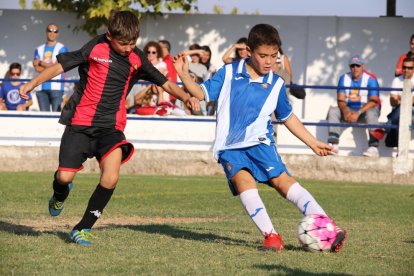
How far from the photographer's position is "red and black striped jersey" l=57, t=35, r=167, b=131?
8344 millimetres

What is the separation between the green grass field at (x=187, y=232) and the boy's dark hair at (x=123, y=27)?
1621 millimetres

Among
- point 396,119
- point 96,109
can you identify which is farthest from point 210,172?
point 96,109

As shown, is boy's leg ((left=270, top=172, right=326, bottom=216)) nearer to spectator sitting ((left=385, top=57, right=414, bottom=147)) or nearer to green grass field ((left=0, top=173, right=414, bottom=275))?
green grass field ((left=0, top=173, right=414, bottom=275))

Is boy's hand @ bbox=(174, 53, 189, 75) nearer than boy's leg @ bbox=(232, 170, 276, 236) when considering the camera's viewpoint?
No

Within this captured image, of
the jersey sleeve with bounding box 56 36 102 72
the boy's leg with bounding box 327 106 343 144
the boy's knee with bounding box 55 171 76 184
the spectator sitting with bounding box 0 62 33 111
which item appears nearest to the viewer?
the jersey sleeve with bounding box 56 36 102 72

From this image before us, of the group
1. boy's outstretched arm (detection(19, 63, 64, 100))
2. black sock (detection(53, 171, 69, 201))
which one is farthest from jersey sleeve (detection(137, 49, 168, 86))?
black sock (detection(53, 171, 69, 201))

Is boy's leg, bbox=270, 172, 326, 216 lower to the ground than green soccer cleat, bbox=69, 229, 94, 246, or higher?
higher

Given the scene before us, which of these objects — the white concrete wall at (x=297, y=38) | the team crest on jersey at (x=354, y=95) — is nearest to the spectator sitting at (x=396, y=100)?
the team crest on jersey at (x=354, y=95)

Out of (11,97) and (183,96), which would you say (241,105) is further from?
(11,97)

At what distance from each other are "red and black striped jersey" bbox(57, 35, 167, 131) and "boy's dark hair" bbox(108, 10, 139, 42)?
0.26 m

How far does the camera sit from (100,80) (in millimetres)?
8391

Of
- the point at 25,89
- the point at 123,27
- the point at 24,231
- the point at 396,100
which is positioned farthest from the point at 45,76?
the point at 396,100

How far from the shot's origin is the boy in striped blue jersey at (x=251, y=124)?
26.2 ft

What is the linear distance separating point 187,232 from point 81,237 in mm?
1513
